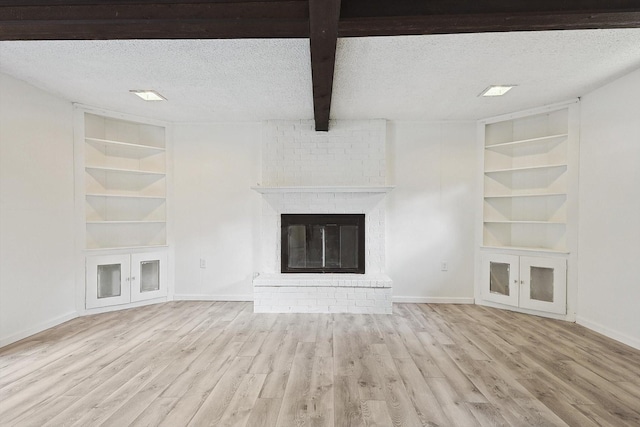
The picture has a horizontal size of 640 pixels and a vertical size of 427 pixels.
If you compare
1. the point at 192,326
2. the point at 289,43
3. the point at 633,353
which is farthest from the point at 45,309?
the point at 633,353

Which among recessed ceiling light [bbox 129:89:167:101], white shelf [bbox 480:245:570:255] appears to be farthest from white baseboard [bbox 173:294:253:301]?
white shelf [bbox 480:245:570:255]

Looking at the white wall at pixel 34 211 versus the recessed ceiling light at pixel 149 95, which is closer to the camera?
the white wall at pixel 34 211

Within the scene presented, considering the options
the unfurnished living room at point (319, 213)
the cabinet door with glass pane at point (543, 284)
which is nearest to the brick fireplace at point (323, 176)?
the unfurnished living room at point (319, 213)

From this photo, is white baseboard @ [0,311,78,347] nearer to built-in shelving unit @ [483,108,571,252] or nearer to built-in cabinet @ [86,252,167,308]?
built-in cabinet @ [86,252,167,308]

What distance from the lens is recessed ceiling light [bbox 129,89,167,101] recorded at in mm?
3471

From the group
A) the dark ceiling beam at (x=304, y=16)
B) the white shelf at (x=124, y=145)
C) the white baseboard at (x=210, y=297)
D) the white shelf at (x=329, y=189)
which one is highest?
the dark ceiling beam at (x=304, y=16)

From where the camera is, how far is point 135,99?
3736mm

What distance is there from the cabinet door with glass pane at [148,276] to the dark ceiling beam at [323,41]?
3.02m

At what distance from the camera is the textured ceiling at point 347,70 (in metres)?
2.47

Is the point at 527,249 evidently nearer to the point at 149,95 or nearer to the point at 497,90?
the point at 497,90

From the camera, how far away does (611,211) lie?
327 cm

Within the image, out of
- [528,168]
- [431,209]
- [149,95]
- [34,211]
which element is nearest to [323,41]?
[149,95]

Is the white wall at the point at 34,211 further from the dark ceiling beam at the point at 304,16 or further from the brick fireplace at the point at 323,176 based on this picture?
the brick fireplace at the point at 323,176

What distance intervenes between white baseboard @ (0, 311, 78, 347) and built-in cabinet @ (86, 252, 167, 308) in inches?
9.9
